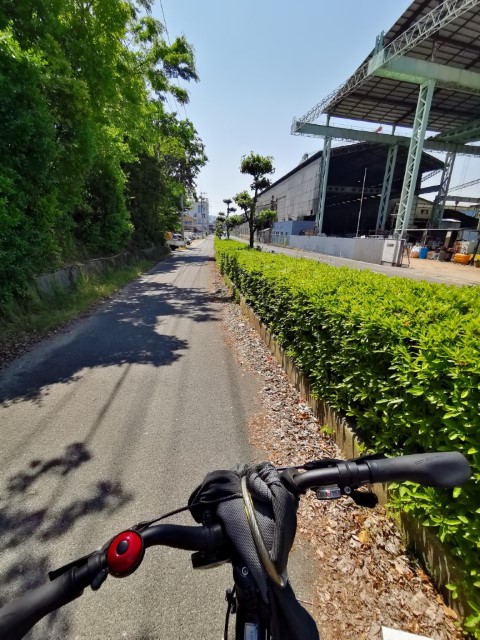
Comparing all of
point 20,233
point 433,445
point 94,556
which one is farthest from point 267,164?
point 94,556

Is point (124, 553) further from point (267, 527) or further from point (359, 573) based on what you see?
point (359, 573)

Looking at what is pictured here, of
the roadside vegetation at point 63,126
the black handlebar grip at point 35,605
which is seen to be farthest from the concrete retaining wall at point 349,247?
the black handlebar grip at point 35,605

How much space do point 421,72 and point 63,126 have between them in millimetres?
27415

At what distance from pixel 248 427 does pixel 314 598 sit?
1988 mm

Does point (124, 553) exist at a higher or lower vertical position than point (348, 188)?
lower

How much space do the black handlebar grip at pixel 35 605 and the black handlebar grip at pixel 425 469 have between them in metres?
0.86

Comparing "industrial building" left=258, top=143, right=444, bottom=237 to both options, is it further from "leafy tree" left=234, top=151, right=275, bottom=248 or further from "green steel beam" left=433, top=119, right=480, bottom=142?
"leafy tree" left=234, top=151, right=275, bottom=248

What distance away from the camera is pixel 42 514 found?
8.45ft

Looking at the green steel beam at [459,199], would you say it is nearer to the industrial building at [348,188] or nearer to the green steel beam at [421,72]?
the industrial building at [348,188]

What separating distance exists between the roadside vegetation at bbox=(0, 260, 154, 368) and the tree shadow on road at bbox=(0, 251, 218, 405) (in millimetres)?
393

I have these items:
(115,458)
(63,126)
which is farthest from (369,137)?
(115,458)

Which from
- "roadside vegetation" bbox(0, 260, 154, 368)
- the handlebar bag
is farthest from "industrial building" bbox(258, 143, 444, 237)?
the handlebar bag

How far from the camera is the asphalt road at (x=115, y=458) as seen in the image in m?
1.98

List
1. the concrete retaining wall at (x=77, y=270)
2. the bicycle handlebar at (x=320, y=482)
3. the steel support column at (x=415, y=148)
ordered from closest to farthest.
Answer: the bicycle handlebar at (x=320, y=482) → the concrete retaining wall at (x=77, y=270) → the steel support column at (x=415, y=148)
